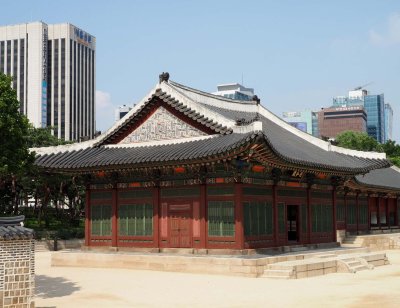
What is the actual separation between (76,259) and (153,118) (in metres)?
8.11

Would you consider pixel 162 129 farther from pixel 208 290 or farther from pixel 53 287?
pixel 208 290

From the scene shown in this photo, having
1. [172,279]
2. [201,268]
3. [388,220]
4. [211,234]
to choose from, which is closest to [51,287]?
[172,279]

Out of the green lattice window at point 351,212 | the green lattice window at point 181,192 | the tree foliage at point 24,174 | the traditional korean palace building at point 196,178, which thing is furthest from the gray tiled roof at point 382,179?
the tree foliage at point 24,174

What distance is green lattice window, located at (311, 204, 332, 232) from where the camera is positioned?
30.9 metres

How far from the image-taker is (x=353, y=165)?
33.2 meters

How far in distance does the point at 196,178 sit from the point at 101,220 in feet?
21.5

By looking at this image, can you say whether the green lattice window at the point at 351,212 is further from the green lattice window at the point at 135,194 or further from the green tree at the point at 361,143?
the green tree at the point at 361,143

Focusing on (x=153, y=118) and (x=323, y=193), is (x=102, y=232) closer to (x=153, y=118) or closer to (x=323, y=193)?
(x=153, y=118)

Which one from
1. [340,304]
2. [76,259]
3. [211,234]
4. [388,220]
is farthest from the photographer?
[388,220]

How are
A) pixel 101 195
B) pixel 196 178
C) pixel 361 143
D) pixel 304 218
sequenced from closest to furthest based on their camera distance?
pixel 196 178 < pixel 101 195 < pixel 304 218 < pixel 361 143

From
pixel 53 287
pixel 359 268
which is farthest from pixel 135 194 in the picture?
pixel 359 268

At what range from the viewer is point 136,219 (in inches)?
1110

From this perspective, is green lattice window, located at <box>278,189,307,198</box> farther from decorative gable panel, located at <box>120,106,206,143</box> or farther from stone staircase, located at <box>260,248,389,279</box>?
decorative gable panel, located at <box>120,106,206,143</box>

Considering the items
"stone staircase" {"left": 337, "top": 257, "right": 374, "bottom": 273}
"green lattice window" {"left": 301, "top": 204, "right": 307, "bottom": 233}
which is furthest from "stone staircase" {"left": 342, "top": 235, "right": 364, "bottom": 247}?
"stone staircase" {"left": 337, "top": 257, "right": 374, "bottom": 273}
